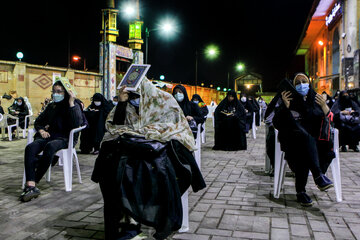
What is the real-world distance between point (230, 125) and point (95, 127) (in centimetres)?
397

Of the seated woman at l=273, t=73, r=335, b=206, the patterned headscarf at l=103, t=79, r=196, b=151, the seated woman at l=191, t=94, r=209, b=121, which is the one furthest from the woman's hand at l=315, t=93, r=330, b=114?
the seated woman at l=191, t=94, r=209, b=121

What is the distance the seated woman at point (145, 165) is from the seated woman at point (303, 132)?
1.79 m

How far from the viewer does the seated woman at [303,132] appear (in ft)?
14.4

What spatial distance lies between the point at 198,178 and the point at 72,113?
291 cm

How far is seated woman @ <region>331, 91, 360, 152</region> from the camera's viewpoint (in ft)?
31.4

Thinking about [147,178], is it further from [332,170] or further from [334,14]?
[334,14]

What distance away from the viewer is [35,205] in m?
4.48

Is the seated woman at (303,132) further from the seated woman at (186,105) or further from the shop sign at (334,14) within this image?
the shop sign at (334,14)

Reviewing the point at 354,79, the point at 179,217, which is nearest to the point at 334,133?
the point at 179,217

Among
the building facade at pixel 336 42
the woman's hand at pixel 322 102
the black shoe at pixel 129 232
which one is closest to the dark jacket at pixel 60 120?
the black shoe at pixel 129 232

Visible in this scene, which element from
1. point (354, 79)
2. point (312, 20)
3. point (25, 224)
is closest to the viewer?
point (25, 224)

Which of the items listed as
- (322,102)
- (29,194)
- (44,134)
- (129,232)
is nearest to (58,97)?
(44,134)

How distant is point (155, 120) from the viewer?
322cm

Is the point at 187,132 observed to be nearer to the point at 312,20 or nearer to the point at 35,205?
the point at 35,205
